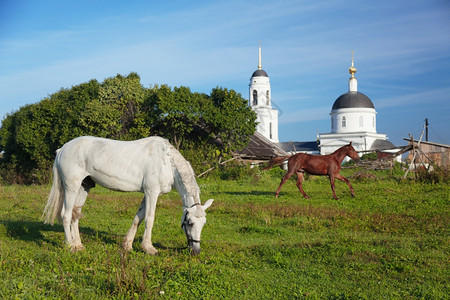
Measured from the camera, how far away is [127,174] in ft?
27.2

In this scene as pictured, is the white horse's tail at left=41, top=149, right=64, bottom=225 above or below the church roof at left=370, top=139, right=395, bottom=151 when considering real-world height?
below

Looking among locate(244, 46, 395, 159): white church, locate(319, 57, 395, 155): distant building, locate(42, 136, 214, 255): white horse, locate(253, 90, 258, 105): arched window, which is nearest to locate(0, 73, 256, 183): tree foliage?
locate(42, 136, 214, 255): white horse

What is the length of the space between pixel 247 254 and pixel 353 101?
7366 cm

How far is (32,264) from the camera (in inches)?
270

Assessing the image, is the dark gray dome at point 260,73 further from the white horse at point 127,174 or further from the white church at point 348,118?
the white horse at point 127,174

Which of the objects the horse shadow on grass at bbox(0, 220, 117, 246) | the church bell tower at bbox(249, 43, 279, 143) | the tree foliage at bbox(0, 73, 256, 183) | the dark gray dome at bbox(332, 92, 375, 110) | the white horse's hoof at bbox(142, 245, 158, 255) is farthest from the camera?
the church bell tower at bbox(249, 43, 279, 143)

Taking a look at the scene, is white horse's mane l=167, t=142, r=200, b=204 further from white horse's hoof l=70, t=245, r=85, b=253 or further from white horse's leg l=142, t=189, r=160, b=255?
white horse's hoof l=70, t=245, r=85, b=253

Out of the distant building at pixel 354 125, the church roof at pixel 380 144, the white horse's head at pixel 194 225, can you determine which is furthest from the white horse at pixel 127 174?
the church roof at pixel 380 144

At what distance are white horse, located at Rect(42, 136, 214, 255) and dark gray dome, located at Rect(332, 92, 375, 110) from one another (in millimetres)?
73415

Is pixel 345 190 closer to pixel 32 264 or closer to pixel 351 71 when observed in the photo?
pixel 32 264

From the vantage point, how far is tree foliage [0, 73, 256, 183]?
27.4 meters

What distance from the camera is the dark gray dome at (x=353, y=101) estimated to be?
77875 mm

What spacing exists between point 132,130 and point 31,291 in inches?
903

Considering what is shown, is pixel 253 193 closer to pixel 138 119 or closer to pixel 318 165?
pixel 318 165
